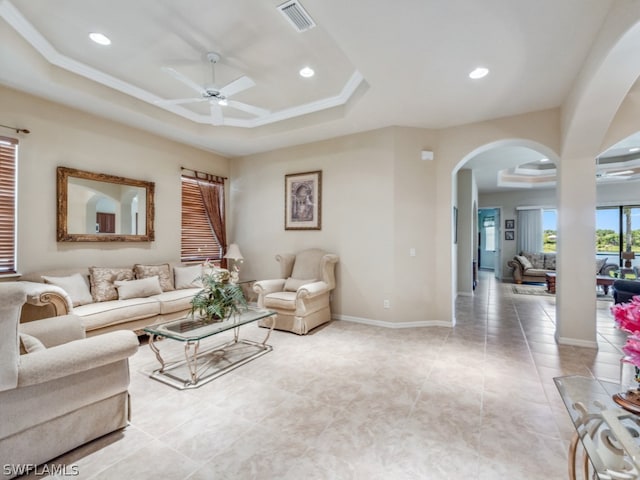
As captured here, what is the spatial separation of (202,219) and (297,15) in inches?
160

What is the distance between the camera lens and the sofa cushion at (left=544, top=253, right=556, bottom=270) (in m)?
8.73

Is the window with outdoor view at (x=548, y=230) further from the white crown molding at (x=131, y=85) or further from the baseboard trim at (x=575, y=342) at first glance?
the white crown molding at (x=131, y=85)

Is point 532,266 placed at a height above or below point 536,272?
above

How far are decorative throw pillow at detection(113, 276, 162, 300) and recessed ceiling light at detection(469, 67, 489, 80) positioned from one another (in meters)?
4.58

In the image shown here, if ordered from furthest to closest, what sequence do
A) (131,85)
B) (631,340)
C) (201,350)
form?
(131,85)
(201,350)
(631,340)

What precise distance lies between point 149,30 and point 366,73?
2.06m

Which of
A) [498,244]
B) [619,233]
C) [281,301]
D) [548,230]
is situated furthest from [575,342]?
[548,230]

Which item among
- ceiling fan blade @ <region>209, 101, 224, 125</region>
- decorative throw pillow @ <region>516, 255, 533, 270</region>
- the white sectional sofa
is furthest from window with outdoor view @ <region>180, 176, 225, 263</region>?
decorative throw pillow @ <region>516, 255, 533, 270</region>

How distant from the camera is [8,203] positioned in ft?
11.0

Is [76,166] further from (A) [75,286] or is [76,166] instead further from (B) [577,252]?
(B) [577,252]

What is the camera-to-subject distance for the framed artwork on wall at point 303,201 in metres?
5.00

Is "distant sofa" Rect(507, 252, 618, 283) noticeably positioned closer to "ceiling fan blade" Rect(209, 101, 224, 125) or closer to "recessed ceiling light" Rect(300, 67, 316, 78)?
"recessed ceiling light" Rect(300, 67, 316, 78)

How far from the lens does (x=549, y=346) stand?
3.60 m

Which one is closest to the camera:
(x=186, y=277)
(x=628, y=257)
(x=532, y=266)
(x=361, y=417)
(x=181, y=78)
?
(x=361, y=417)
